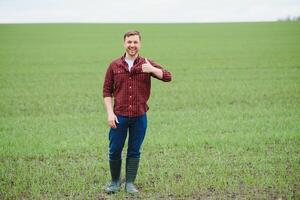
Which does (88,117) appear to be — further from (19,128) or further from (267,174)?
(267,174)

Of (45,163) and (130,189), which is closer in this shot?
(130,189)

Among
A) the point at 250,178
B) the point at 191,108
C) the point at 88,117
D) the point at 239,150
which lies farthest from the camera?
the point at 191,108

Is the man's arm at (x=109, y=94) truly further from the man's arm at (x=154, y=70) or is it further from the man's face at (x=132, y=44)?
the man's arm at (x=154, y=70)

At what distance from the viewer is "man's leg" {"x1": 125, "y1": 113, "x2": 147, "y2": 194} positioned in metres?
6.04

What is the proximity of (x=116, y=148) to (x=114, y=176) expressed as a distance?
0.45 m

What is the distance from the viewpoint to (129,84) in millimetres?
5895

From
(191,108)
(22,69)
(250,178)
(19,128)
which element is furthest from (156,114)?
(22,69)

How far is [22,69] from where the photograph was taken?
22828 mm

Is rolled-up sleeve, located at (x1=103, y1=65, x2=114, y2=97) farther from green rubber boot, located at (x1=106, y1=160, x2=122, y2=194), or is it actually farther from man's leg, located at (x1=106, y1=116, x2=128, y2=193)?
green rubber boot, located at (x1=106, y1=160, x2=122, y2=194)

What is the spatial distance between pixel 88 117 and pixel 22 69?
12.4 metres

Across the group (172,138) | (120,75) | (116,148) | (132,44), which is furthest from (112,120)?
(172,138)

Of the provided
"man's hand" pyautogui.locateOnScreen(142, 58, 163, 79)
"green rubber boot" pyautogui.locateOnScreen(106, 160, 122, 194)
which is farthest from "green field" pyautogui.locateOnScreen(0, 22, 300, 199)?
"man's hand" pyautogui.locateOnScreen(142, 58, 163, 79)

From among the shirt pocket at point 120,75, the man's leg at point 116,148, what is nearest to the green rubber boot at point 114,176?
the man's leg at point 116,148

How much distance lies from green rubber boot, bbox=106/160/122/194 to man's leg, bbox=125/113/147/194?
13cm
